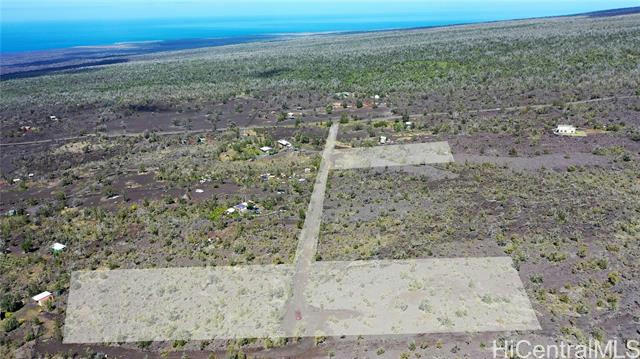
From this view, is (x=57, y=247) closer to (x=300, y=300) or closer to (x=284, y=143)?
(x=300, y=300)

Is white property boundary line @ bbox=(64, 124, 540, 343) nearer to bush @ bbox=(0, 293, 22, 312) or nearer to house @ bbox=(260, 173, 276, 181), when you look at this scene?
bush @ bbox=(0, 293, 22, 312)

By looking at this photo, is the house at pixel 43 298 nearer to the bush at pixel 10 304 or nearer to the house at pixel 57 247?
the bush at pixel 10 304

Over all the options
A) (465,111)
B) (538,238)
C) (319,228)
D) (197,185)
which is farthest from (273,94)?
(538,238)

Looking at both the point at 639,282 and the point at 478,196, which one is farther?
the point at 478,196

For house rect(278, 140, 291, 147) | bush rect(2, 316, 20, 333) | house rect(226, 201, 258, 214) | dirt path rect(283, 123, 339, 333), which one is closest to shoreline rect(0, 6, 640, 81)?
house rect(278, 140, 291, 147)

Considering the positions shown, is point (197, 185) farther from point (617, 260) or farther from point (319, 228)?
point (617, 260)

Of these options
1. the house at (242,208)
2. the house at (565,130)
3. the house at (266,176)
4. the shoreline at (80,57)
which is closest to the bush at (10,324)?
the house at (242,208)
